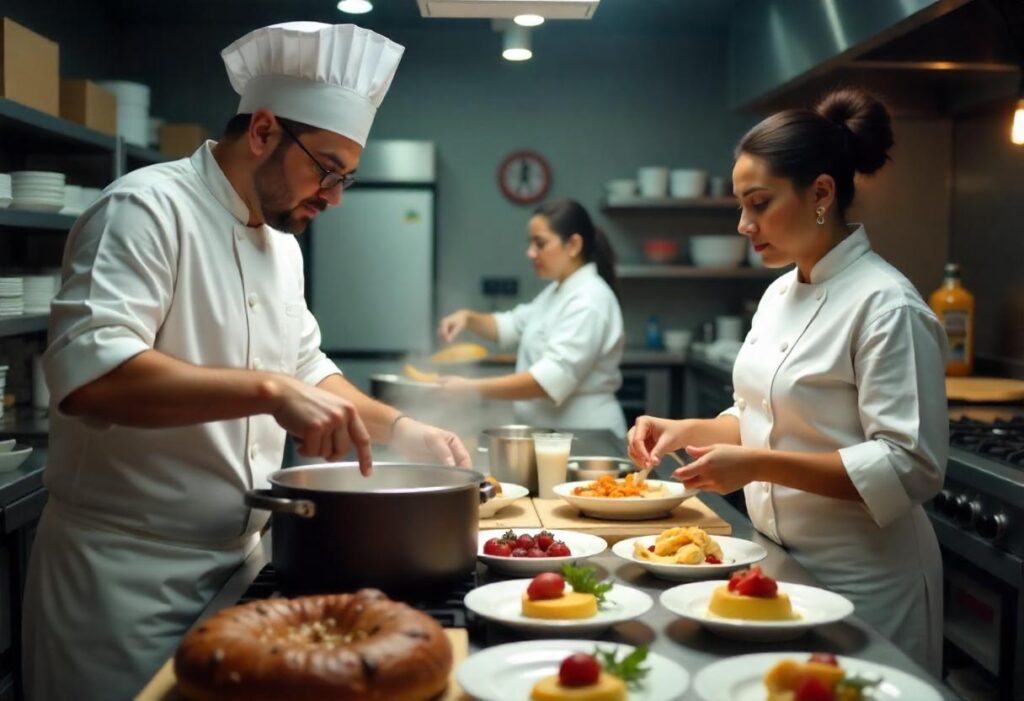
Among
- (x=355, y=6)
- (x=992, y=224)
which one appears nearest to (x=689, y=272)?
(x=992, y=224)

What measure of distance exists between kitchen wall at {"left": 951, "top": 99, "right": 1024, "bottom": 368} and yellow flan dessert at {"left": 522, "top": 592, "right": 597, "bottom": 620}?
112 inches

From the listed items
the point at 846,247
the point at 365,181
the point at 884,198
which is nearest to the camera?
the point at 846,247

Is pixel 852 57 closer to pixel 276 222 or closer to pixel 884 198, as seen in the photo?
pixel 884 198

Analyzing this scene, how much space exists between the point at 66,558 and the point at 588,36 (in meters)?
4.95

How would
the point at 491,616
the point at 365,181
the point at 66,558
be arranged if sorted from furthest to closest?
the point at 365,181
the point at 66,558
the point at 491,616

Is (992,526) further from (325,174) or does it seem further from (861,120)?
(325,174)

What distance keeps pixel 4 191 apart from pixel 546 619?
246 cm

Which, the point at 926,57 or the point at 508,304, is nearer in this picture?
the point at 926,57

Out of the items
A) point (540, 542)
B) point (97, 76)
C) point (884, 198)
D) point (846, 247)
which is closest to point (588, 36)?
point (884, 198)

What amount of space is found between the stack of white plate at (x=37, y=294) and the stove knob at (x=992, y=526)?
288cm

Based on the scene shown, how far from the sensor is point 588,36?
19.7 ft

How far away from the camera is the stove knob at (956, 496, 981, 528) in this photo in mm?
2428

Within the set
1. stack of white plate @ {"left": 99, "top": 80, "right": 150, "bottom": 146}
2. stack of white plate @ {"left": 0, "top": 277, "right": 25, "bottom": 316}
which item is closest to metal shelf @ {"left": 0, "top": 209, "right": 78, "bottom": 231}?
stack of white plate @ {"left": 0, "top": 277, "right": 25, "bottom": 316}

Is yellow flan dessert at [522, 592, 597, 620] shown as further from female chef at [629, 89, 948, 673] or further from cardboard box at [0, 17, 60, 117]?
cardboard box at [0, 17, 60, 117]
